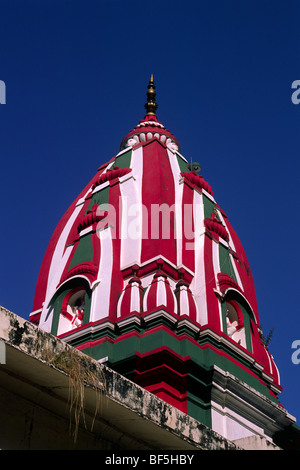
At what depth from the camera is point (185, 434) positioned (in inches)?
157

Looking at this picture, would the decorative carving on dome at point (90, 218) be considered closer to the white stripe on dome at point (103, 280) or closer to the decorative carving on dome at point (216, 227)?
the white stripe on dome at point (103, 280)

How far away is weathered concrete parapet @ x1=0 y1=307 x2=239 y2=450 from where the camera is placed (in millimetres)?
3379

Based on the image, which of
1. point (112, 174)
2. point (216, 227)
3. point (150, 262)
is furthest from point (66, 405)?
point (112, 174)

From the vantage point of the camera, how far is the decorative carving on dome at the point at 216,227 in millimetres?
13445

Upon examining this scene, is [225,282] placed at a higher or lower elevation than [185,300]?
higher

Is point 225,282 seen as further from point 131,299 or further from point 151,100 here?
point 151,100

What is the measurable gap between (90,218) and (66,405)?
387 inches

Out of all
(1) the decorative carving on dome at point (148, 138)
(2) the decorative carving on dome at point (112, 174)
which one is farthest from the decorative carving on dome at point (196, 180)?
(1) the decorative carving on dome at point (148, 138)

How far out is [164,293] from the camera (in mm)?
11219

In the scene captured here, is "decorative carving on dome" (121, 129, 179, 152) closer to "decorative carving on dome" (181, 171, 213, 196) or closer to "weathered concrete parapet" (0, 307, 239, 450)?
"decorative carving on dome" (181, 171, 213, 196)

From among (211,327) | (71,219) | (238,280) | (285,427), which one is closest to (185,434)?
(211,327)

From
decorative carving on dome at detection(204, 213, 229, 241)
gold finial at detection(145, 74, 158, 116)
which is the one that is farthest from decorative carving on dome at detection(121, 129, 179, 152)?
decorative carving on dome at detection(204, 213, 229, 241)
